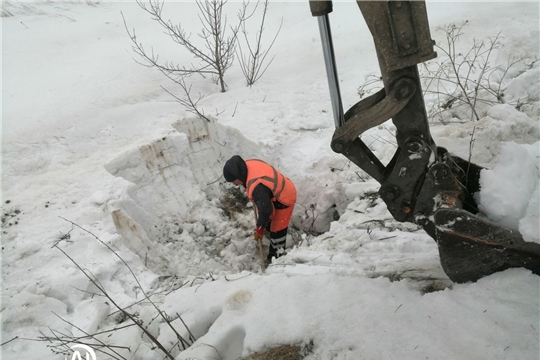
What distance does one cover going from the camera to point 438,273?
2.35 meters

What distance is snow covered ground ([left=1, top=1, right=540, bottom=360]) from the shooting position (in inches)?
80.8

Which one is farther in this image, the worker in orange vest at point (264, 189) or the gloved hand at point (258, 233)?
the gloved hand at point (258, 233)

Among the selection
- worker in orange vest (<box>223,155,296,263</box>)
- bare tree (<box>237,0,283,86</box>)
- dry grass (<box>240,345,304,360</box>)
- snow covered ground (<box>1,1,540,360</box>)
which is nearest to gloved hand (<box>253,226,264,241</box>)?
worker in orange vest (<box>223,155,296,263</box>)

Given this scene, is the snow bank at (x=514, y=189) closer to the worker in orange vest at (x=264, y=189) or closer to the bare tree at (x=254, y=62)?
the worker in orange vest at (x=264, y=189)

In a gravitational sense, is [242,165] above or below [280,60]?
below

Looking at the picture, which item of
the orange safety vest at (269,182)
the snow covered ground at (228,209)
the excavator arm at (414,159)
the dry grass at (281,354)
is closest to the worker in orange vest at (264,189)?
the orange safety vest at (269,182)

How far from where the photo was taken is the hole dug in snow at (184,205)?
13.8ft

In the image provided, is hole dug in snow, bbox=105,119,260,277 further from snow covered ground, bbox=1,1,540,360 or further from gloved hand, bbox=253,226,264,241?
gloved hand, bbox=253,226,264,241

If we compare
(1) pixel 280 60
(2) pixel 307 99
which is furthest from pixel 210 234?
(1) pixel 280 60

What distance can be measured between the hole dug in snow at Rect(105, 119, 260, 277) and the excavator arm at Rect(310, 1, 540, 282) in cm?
271

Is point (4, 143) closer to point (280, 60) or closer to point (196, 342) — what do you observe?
point (196, 342)

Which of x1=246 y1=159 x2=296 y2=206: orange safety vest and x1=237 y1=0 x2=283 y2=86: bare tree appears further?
x1=237 y1=0 x2=283 y2=86: bare tree

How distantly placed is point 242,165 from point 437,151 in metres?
2.45

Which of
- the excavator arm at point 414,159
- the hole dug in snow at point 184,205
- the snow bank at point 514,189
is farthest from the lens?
the hole dug in snow at point 184,205
